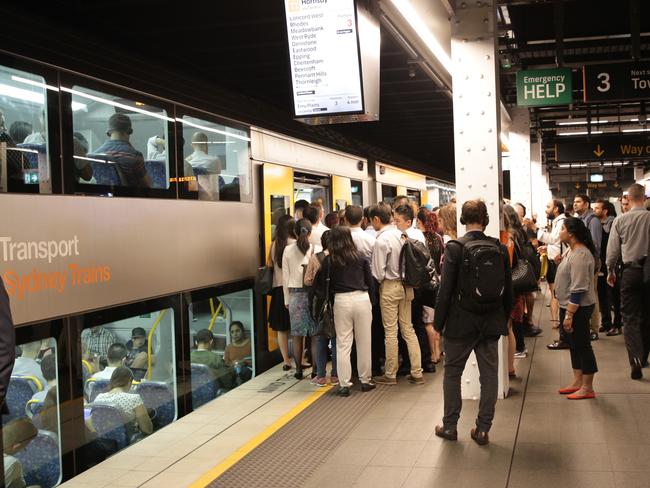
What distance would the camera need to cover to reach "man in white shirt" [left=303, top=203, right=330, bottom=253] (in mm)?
7254

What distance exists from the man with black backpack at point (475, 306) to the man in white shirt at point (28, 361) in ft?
8.16

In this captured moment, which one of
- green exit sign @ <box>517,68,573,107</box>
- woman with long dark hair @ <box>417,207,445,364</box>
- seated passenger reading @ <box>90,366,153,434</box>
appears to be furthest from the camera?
green exit sign @ <box>517,68,573,107</box>

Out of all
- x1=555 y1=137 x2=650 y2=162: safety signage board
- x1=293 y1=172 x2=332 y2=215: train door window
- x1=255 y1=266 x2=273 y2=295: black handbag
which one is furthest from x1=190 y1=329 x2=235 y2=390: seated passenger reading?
x1=555 y1=137 x2=650 y2=162: safety signage board

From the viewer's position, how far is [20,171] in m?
4.05

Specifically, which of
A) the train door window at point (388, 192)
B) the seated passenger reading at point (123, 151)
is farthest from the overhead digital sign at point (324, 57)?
the train door window at point (388, 192)

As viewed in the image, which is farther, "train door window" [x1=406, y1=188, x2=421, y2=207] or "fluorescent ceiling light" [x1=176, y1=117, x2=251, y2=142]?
"train door window" [x1=406, y1=188, x2=421, y2=207]

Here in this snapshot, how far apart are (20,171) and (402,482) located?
2.83 metres

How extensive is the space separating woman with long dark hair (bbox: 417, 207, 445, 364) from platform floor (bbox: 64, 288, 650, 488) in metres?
0.85

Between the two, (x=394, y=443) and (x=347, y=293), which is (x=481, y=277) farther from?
(x=347, y=293)

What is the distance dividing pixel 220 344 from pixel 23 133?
319 cm

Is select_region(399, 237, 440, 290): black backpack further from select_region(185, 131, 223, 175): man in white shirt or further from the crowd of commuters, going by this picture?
select_region(185, 131, 223, 175): man in white shirt

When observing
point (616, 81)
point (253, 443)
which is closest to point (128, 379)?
point (253, 443)

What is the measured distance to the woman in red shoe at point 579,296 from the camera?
5.58 meters

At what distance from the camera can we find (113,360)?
201 inches
